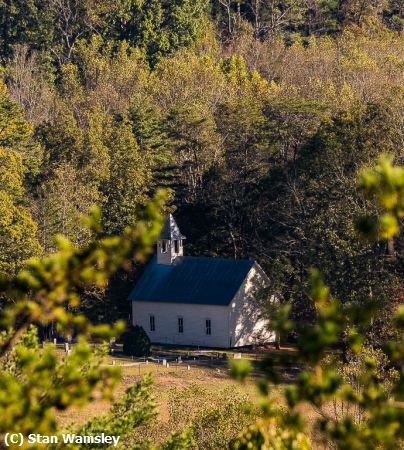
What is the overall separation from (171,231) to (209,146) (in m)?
10.2

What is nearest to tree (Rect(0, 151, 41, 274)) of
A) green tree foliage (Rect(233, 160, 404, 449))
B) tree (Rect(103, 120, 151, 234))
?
tree (Rect(103, 120, 151, 234))

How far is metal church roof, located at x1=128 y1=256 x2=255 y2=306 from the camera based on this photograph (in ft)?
182

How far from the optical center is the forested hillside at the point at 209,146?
53406 mm

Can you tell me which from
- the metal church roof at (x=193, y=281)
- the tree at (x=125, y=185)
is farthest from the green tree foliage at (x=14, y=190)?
the metal church roof at (x=193, y=281)

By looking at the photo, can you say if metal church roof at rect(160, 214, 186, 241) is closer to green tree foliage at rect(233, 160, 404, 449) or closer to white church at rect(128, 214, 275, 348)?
white church at rect(128, 214, 275, 348)

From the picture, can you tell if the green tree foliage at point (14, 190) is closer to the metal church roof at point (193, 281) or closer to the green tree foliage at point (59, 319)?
the metal church roof at point (193, 281)

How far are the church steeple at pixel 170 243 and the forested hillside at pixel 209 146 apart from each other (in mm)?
2267

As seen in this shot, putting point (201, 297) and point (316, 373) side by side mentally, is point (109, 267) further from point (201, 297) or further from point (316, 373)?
point (201, 297)

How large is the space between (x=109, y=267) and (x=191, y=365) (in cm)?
4185

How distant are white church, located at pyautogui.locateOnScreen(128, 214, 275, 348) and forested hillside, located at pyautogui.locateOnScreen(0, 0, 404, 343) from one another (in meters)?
1.64

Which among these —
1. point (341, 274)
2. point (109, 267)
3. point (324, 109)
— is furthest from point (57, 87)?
point (109, 267)

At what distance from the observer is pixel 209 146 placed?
6669 centimetres

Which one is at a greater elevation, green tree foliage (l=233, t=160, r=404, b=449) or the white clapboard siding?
green tree foliage (l=233, t=160, r=404, b=449)

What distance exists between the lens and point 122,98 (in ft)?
284
